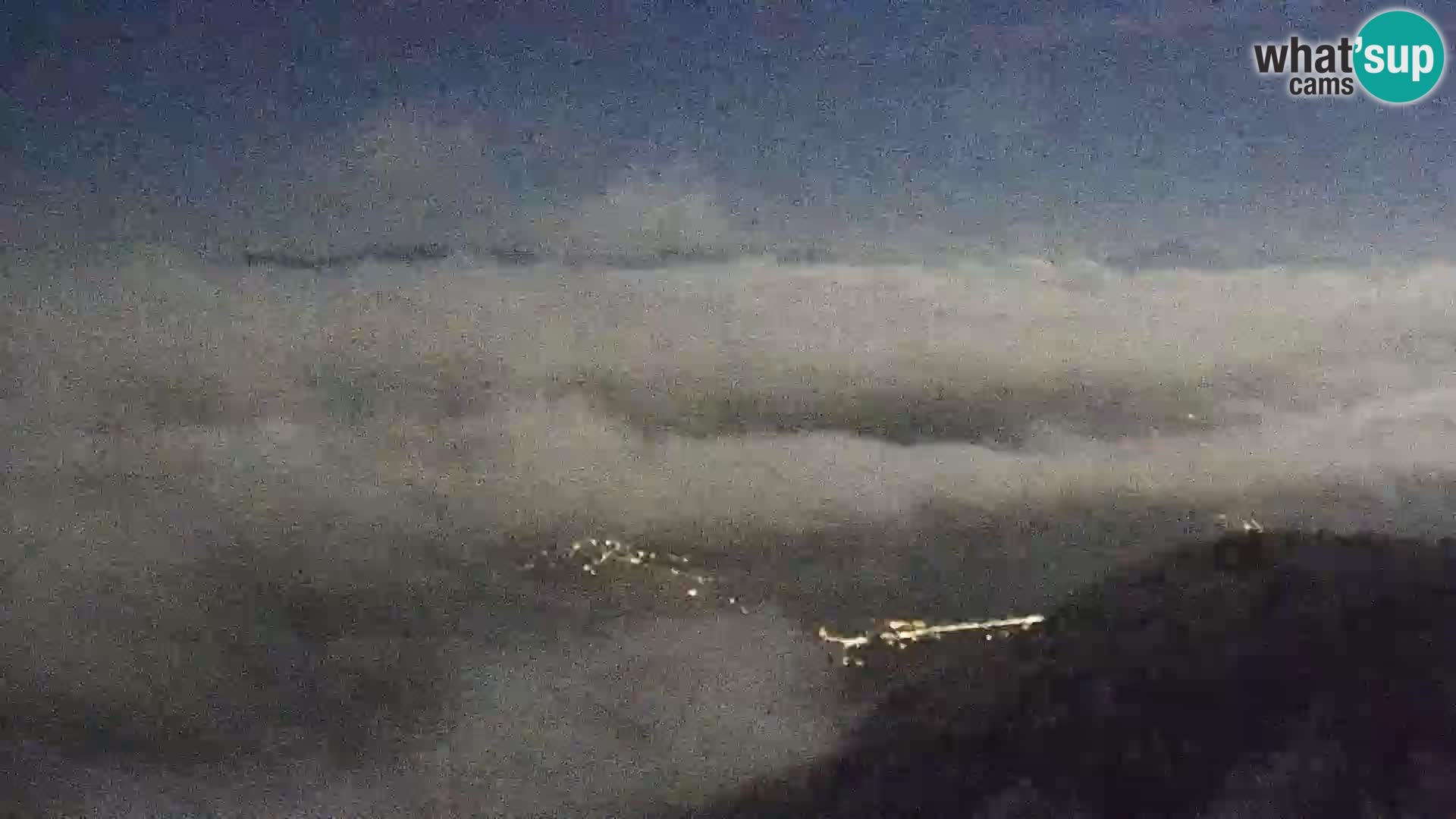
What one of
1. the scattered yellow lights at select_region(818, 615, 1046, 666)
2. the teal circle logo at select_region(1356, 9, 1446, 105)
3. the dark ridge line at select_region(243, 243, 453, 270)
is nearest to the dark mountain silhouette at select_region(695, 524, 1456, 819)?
the scattered yellow lights at select_region(818, 615, 1046, 666)

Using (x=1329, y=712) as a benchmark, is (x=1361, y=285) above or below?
above

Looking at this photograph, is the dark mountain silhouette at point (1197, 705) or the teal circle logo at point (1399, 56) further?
the teal circle logo at point (1399, 56)

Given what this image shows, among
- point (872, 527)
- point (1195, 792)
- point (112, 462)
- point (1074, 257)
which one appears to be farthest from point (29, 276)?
point (1195, 792)

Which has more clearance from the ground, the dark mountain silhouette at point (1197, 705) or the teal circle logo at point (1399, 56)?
the teal circle logo at point (1399, 56)

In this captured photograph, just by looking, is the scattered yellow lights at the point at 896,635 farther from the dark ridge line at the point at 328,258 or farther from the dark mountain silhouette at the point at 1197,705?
the dark ridge line at the point at 328,258

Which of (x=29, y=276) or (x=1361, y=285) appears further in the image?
(x=1361, y=285)

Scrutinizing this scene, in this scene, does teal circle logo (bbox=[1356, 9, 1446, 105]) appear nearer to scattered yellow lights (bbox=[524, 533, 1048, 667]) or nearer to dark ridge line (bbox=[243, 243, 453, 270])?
scattered yellow lights (bbox=[524, 533, 1048, 667])

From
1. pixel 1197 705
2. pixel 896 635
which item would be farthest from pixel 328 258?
pixel 1197 705

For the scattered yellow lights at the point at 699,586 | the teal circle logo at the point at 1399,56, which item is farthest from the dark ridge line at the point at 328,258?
the teal circle logo at the point at 1399,56

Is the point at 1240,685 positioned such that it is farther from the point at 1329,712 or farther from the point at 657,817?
the point at 657,817
